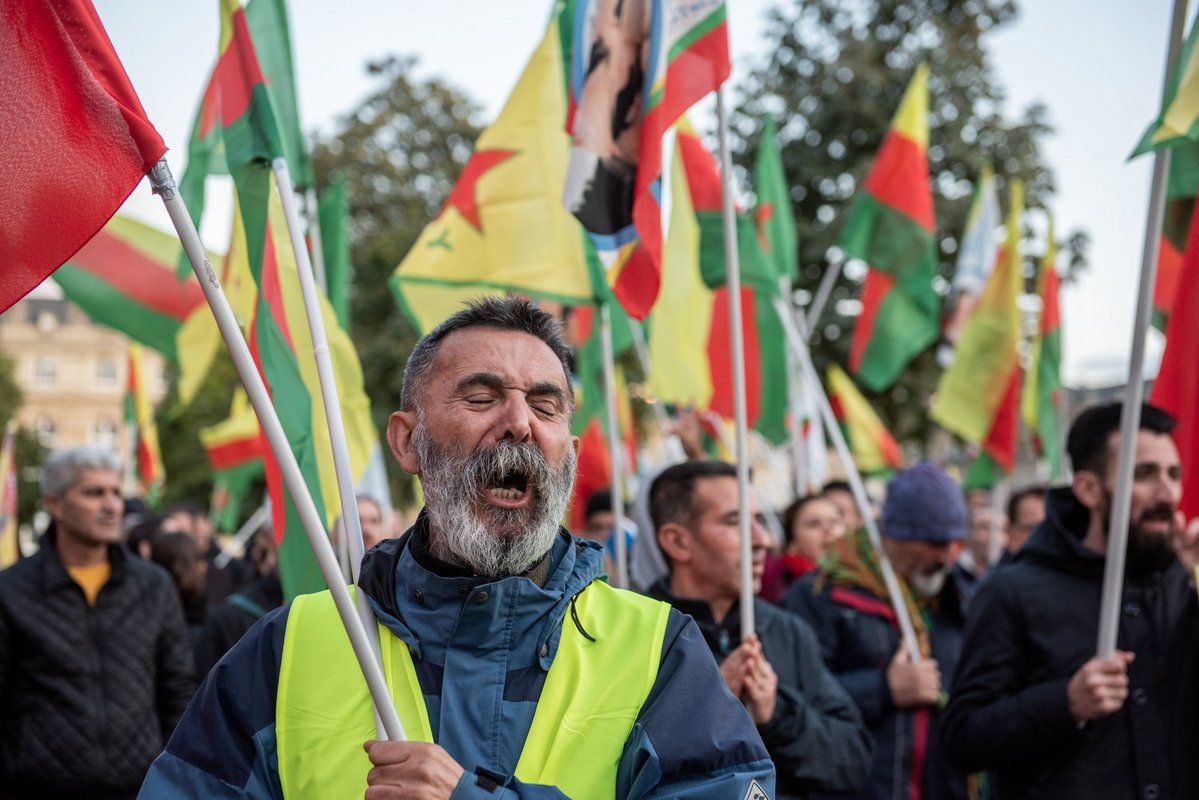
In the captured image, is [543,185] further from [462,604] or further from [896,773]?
[462,604]

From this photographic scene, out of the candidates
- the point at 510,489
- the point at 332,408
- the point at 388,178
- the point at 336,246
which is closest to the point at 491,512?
the point at 510,489

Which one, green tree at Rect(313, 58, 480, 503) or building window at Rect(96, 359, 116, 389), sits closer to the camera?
green tree at Rect(313, 58, 480, 503)

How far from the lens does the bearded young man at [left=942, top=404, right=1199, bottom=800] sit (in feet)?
13.3

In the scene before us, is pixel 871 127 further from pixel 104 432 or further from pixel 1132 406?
pixel 104 432

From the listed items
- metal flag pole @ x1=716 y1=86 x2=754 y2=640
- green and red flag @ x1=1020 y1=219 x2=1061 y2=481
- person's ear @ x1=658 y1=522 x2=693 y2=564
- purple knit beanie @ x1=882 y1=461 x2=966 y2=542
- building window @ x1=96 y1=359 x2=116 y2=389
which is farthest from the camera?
building window @ x1=96 y1=359 x2=116 y2=389

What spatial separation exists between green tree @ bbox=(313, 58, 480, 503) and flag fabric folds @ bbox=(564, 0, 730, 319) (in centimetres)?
2206

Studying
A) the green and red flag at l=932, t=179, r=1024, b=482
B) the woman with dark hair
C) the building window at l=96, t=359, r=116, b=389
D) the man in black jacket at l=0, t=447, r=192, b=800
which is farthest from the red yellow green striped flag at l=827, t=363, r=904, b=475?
the building window at l=96, t=359, r=116, b=389

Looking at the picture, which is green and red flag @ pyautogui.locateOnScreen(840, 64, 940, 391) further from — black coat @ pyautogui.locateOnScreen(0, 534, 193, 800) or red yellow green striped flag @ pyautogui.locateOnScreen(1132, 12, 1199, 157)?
black coat @ pyautogui.locateOnScreen(0, 534, 193, 800)

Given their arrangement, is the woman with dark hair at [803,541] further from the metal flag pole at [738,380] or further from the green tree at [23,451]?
the green tree at [23,451]

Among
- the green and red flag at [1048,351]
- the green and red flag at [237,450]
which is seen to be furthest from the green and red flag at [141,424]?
the green and red flag at [1048,351]

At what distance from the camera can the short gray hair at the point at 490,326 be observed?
2.97m

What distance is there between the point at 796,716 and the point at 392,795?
2091 mm

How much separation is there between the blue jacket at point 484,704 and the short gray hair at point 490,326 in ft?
1.53

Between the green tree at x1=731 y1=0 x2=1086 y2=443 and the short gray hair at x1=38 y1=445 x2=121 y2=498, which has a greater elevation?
the green tree at x1=731 y1=0 x2=1086 y2=443
